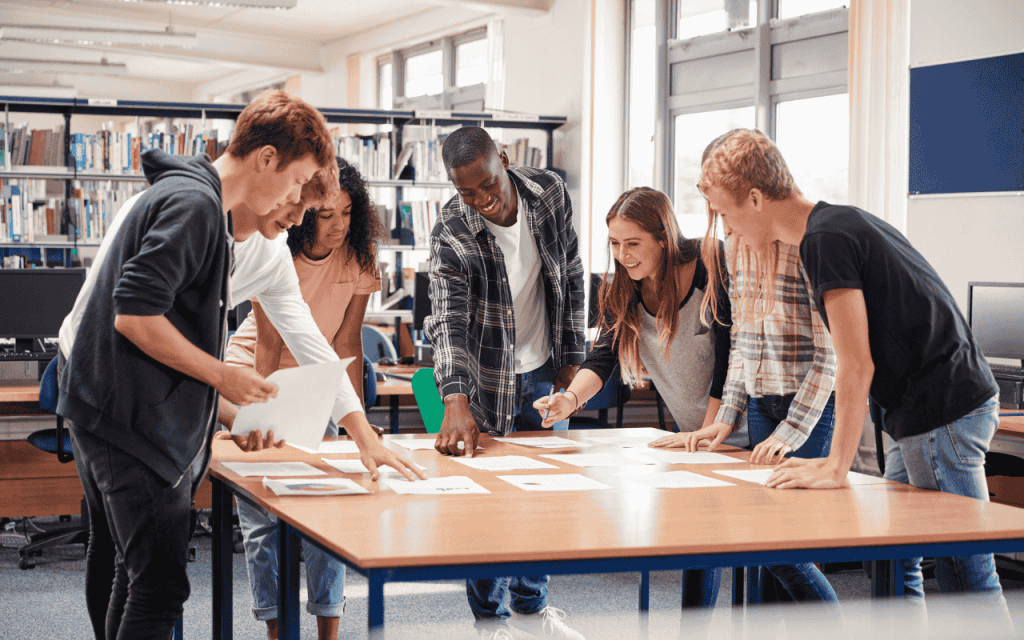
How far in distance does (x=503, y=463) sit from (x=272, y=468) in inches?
19.0

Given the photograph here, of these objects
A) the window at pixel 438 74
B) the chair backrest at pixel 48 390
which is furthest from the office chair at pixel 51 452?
the window at pixel 438 74

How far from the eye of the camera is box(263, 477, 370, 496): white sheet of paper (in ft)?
5.75

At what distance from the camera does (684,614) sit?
2.29 m

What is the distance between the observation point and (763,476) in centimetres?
203

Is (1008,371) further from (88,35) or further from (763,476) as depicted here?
(88,35)

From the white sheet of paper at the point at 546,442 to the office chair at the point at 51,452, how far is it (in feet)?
6.97

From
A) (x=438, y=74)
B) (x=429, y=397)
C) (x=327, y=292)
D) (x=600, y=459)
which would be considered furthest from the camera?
(x=438, y=74)

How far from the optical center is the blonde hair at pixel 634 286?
95.0 inches

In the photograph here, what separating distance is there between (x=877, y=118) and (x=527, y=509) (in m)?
3.65

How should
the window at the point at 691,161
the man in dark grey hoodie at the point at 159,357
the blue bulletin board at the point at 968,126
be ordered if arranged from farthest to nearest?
the window at the point at 691,161 < the blue bulletin board at the point at 968,126 < the man in dark grey hoodie at the point at 159,357

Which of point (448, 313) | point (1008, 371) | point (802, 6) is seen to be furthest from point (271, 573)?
point (802, 6)

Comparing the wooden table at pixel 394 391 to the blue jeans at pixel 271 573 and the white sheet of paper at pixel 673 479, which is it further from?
the white sheet of paper at pixel 673 479

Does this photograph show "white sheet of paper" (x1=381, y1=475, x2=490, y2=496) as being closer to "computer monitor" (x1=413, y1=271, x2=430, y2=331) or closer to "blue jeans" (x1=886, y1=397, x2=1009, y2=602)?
"blue jeans" (x1=886, y1=397, x2=1009, y2=602)

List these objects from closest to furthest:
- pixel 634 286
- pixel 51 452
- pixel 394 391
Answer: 1. pixel 634 286
2. pixel 51 452
3. pixel 394 391
